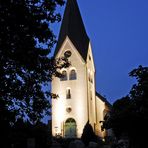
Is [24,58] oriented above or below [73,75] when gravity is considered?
below

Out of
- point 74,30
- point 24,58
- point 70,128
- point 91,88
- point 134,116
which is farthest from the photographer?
point 91,88

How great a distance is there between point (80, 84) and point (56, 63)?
162ft

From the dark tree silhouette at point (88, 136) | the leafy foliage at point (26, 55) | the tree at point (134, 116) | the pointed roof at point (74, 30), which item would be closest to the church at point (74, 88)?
the pointed roof at point (74, 30)

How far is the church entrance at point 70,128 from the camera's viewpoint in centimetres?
6456

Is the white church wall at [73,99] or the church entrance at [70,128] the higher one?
the white church wall at [73,99]

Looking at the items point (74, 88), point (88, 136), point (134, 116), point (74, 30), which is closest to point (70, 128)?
point (74, 88)

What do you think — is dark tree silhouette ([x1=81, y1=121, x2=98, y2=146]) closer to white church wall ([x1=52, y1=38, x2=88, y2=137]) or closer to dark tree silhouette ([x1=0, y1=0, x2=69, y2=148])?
white church wall ([x1=52, y1=38, x2=88, y2=137])

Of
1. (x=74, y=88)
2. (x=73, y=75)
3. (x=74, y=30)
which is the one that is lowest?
(x=74, y=88)

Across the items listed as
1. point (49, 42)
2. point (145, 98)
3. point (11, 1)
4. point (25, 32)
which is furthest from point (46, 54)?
point (145, 98)

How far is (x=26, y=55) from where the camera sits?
14742 millimetres

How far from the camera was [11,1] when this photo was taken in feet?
47.1

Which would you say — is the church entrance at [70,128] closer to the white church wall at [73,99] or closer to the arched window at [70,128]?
the arched window at [70,128]

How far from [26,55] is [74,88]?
52051 millimetres

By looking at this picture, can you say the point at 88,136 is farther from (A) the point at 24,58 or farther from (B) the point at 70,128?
(A) the point at 24,58
